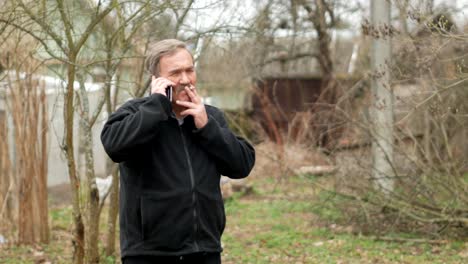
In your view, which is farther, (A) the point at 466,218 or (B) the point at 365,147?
(B) the point at 365,147

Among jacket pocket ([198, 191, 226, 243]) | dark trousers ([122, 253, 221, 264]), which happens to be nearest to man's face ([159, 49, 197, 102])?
jacket pocket ([198, 191, 226, 243])

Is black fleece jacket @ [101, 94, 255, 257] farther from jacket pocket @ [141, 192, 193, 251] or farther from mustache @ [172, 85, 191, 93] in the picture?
mustache @ [172, 85, 191, 93]

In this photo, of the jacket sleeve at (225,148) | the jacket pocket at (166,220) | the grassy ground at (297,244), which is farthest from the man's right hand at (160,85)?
the grassy ground at (297,244)

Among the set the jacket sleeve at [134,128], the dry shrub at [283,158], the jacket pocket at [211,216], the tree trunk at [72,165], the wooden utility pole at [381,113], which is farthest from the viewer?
the dry shrub at [283,158]

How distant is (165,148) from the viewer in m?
3.20

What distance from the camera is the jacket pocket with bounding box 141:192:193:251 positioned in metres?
3.13

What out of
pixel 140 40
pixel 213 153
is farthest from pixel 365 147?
pixel 213 153

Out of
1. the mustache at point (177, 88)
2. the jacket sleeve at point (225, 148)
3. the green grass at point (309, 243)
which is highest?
the mustache at point (177, 88)

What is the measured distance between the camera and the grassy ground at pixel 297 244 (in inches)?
293

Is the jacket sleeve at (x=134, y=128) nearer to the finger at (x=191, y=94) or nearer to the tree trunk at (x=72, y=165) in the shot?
the finger at (x=191, y=94)

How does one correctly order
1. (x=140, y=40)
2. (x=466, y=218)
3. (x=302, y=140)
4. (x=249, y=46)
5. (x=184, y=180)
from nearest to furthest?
(x=184, y=180) → (x=140, y=40) → (x=466, y=218) → (x=249, y=46) → (x=302, y=140)

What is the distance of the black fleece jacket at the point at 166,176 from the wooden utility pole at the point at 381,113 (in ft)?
13.9

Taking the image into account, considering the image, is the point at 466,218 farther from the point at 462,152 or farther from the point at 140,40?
the point at 140,40

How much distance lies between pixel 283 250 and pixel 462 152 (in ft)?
11.6
